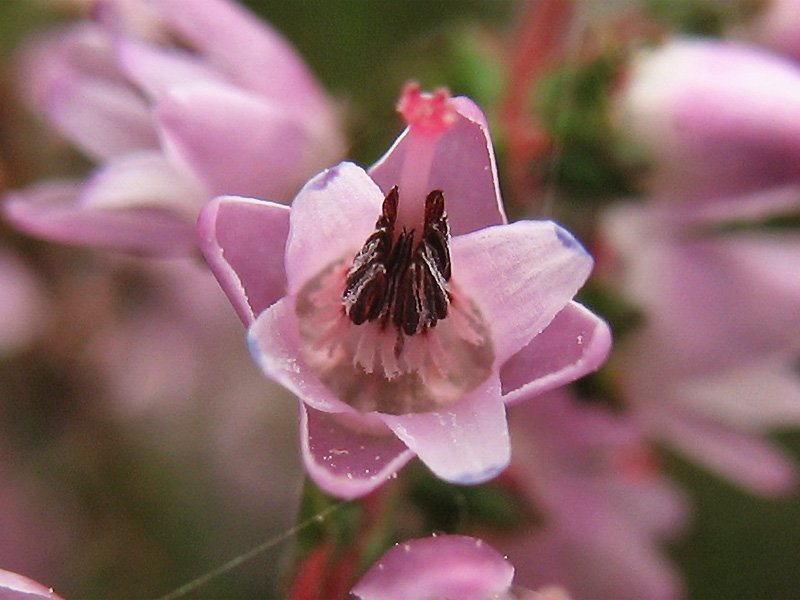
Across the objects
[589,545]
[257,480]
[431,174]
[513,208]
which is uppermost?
[431,174]

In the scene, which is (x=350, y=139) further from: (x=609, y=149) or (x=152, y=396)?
(x=152, y=396)

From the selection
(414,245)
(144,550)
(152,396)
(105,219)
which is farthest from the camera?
(152,396)

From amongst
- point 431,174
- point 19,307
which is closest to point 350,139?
point 431,174

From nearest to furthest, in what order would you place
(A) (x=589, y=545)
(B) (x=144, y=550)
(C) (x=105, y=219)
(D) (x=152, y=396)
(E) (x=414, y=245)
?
(E) (x=414, y=245) → (C) (x=105, y=219) → (A) (x=589, y=545) → (B) (x=144, y=550) → (D) (x=152, y=396)

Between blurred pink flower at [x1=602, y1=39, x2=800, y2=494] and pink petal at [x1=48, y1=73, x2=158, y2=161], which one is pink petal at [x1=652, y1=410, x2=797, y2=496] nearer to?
blurred pink flower at [x1=602, y1=39, x2=800, y2=494]

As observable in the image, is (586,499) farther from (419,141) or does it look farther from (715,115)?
(419,141)

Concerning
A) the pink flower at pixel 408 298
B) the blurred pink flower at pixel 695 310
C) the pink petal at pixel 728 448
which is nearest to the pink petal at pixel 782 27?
the blurred pink flower at pixel 695 310

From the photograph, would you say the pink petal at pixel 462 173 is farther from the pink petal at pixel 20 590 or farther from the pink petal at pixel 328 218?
the pink petal at pixel 20 590
